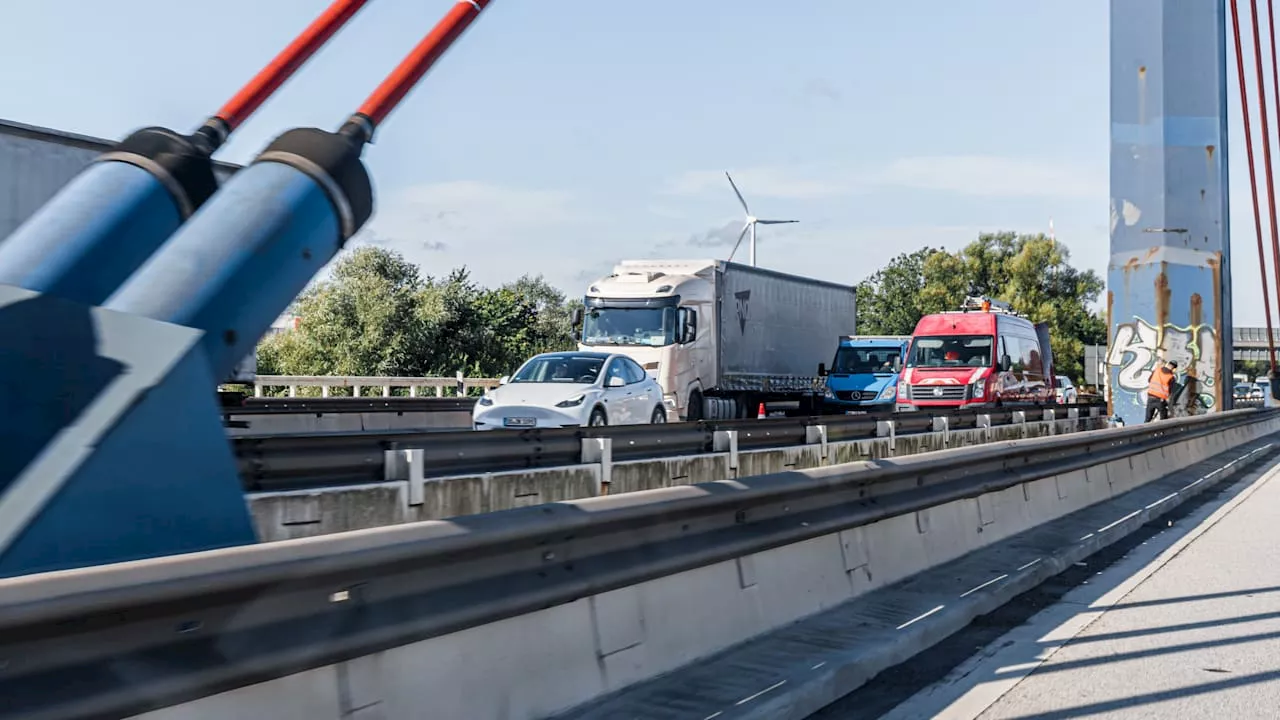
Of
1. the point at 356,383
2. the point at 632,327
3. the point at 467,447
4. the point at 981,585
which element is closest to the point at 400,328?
the point at 356,383

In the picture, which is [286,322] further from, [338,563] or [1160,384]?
[338,563]

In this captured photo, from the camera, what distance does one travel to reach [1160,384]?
29531 mm

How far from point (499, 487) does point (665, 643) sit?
7.11 meters

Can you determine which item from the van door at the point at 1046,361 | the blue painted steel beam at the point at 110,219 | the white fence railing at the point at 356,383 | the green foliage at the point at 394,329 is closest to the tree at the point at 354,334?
the green foliage at the point at 394,329

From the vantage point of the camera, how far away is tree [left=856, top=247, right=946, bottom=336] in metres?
110

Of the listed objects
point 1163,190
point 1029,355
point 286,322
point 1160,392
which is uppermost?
point 286,322

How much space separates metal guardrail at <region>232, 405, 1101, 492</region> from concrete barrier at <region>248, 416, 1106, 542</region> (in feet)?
1.04

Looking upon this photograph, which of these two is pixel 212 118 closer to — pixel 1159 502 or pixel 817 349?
pixel 1159 502

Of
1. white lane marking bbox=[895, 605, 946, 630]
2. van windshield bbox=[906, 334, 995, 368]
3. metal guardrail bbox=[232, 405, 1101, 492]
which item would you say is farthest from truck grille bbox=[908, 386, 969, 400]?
white lane marking bbox=[895, 605, 946, 630]

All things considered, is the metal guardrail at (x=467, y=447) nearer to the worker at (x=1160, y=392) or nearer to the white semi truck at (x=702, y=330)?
the white semi truck at (x=702, y=330)

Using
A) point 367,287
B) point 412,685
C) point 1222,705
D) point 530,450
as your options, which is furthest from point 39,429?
point 367,287

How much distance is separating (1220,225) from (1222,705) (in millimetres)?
30305

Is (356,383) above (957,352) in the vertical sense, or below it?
below

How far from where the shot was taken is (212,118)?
21.3 feet
